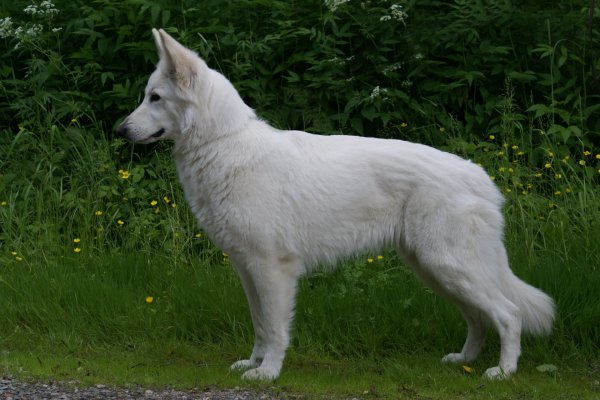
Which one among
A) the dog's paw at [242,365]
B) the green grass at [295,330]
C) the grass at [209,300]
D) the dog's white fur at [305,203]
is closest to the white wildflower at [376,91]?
the grass at [209,300]

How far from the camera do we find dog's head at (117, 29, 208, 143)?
4961mm

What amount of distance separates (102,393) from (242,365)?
101 cm

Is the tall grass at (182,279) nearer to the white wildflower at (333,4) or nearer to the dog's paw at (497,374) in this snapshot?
the dog's paw at (497,374)

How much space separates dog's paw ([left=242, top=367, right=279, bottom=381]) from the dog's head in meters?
1.43

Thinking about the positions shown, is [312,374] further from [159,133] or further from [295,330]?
[159,133]

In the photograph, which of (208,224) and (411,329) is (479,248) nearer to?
(411,329)

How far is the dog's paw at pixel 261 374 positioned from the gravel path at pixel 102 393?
0.22 m

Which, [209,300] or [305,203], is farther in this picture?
[209,300]

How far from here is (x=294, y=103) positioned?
7.94 meters

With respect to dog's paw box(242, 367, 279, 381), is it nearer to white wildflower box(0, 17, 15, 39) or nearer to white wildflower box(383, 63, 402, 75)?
white wildflower box(383, 63, 402, 75)

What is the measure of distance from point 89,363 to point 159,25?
3751 mm

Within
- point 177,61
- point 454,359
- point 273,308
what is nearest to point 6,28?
point 177,61

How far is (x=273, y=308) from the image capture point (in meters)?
5.02

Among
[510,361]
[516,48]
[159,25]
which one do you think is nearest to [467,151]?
[516,48]
